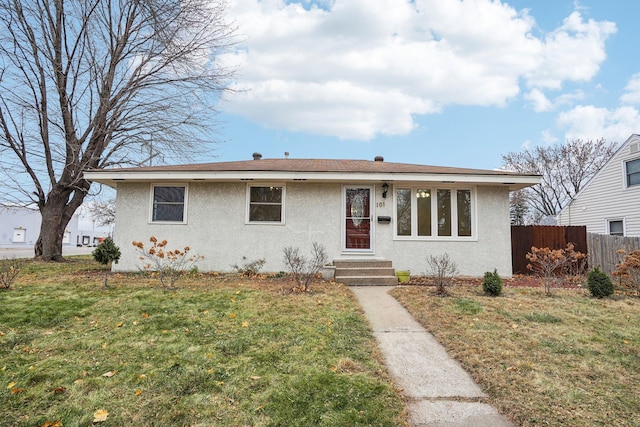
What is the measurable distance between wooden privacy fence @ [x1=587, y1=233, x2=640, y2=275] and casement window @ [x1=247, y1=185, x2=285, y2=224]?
375 inches

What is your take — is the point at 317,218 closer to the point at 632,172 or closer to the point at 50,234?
the point at 50,234

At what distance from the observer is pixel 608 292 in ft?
21.6

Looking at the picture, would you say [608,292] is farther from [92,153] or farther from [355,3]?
[92,153]

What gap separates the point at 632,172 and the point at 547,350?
14821mm

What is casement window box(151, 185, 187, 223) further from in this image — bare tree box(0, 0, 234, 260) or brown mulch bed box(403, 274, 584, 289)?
brown mulch bed box(403, 274, 584, 289)

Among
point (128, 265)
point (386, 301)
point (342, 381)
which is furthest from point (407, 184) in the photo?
point (128, 265)

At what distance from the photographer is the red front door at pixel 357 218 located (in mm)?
9398

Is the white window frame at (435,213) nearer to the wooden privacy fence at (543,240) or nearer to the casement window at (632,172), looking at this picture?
the wooden privacy fence at (543,240)

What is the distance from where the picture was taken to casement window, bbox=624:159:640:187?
1375cm

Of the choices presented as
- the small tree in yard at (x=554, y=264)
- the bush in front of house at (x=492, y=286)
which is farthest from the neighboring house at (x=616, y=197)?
the bush in front of house at (x=492, y=286)

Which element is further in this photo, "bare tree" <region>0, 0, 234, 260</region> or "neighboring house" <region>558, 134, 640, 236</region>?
"neighboring house" <region>558, 134, 640, 236</region>

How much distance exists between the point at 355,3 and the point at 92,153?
10.8 metres

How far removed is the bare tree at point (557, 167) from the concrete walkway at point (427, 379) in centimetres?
2758

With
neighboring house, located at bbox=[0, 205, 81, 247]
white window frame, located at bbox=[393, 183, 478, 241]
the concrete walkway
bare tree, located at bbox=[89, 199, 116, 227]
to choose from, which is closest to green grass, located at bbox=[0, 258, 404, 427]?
the concrete walkway
